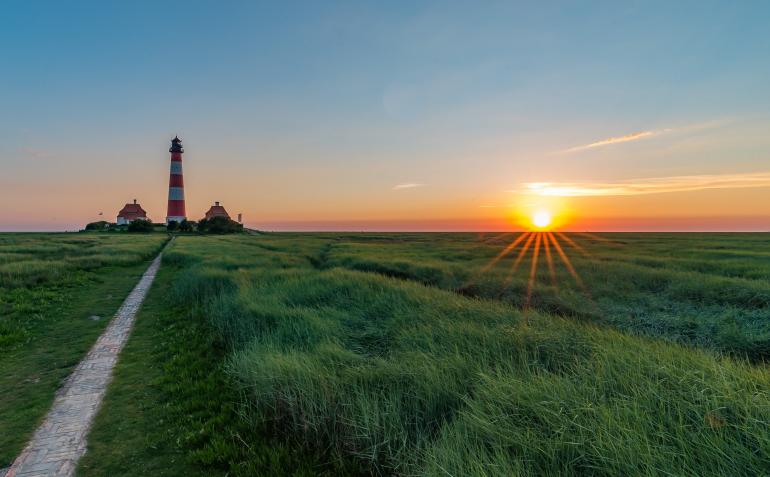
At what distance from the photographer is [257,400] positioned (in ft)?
17.4

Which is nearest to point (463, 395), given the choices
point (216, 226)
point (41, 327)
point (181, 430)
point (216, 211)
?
point (181, 430)

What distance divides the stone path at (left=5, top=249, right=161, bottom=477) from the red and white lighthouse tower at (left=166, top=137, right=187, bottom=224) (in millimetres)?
76538

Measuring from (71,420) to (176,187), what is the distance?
8134 centimetres

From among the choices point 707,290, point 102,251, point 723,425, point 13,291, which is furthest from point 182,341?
point 102,251

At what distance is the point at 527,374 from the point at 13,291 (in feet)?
66.0

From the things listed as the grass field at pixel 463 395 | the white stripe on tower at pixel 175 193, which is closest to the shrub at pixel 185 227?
the white stripe on tower at pixel 175 193

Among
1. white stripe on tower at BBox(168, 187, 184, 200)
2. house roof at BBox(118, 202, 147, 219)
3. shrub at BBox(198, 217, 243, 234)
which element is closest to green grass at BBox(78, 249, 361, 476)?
shrub at BBox(198, 217, 243, 234)

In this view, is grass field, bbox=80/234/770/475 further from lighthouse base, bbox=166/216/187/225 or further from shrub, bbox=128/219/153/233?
shrub, bbox=128/219/153/233

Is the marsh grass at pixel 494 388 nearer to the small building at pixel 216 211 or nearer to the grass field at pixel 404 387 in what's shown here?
the grass field at pixel 404 387

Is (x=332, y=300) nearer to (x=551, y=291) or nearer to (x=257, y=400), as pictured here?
(x=257, y=400)

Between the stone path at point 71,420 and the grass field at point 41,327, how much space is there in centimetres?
17

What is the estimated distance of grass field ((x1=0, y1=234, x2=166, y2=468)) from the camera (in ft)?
18.8

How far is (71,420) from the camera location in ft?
17.6

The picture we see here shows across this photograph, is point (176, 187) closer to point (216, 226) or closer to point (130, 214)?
point (216, 226)
